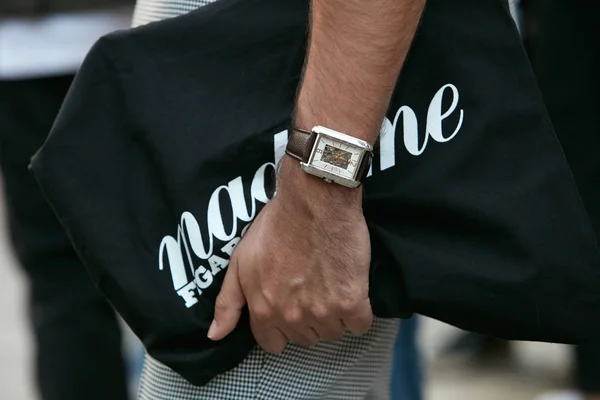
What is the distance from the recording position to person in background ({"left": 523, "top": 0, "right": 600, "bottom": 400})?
7.66 ft

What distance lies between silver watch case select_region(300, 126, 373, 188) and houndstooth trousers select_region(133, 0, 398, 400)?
0.27 m

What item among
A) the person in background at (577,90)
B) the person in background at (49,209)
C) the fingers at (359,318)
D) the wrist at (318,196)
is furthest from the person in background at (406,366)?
the wrist at (318,196)

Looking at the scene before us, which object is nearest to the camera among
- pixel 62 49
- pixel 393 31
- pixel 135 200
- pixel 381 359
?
pixel 393 31

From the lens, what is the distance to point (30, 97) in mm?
2182

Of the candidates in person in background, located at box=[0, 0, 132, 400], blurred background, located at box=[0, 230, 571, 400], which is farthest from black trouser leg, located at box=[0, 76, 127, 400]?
blurred background, located at box=[0, 230, 571, 400]

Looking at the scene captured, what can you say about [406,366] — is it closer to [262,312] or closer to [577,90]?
[577,90]

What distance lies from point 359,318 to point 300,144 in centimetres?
24

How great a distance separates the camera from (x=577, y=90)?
239 centimetres

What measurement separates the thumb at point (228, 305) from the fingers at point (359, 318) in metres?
0.14

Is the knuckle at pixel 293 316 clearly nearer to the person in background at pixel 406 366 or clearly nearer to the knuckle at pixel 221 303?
the knuckle at pixel 221 303

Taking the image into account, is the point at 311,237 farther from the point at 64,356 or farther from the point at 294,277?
the point at 64,356

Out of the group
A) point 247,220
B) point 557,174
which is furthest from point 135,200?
point 557,174

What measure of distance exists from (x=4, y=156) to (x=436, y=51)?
122 centimetres

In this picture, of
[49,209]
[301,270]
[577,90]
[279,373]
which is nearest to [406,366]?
[577,90]
